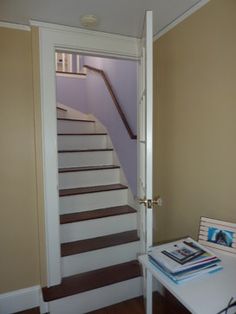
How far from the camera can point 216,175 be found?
4.78 feet

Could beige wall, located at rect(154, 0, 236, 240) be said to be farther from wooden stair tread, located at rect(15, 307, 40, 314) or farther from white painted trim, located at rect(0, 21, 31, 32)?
wooden stair tread, located at rect(15, 307, 40, 314)

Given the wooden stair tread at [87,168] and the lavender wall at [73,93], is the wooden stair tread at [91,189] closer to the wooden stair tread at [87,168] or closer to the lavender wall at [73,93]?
the wooden stair tread at [87,168]

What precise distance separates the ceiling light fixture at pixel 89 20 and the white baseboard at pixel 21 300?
6.68 ft

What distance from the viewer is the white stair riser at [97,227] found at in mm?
2221

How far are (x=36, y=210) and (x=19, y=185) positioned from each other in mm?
239

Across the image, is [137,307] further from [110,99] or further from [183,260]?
[110,99]

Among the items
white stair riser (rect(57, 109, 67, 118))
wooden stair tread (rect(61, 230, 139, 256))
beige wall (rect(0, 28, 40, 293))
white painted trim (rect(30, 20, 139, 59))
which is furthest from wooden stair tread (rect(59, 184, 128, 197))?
white stair riser (rect(57, 109, 67, 118))

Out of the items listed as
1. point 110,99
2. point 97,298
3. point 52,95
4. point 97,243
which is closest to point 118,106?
point 110,99

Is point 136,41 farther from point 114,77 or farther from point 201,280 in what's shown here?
point 201,280

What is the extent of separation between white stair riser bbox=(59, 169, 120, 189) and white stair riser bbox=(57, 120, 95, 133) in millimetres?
1096

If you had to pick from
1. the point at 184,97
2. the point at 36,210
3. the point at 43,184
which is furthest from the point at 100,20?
the point at 36,210

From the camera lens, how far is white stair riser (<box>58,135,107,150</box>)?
3.18m

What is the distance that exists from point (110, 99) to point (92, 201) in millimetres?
1389

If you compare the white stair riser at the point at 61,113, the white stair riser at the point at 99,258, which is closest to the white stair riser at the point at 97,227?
the white stair riser at the point at 99,258
